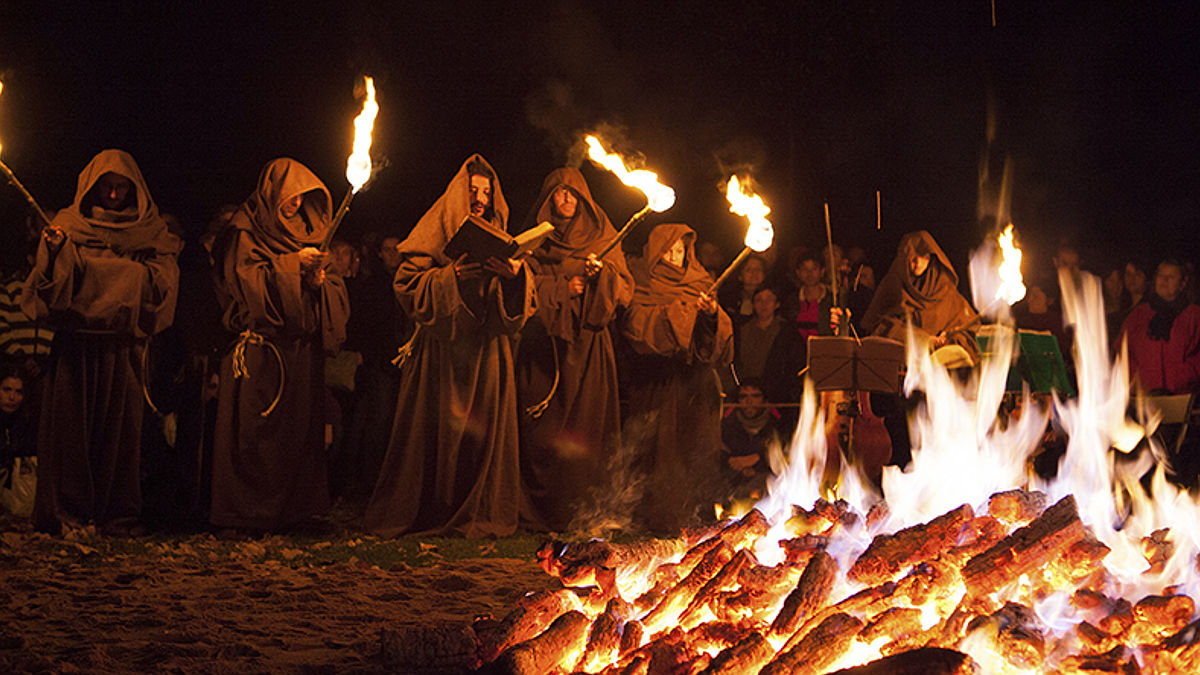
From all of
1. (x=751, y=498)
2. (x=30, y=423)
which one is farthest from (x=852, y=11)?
(x=30, y=423)

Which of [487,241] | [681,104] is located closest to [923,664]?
[487,241]

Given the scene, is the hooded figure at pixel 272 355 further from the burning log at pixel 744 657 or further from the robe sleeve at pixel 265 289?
the burning log at pixel 744 657

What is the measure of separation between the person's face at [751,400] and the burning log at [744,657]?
6090 millimetres

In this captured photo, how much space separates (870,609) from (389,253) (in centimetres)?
679

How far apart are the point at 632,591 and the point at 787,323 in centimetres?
596

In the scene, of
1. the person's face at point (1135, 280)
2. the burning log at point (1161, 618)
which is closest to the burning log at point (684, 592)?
the burning log at point (1161, 618)

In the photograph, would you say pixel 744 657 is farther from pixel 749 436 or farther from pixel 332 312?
pixel 749 436

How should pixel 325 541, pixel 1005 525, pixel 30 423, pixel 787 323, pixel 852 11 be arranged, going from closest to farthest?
1. pixel 1005 525
2. pixel 325 541
3. pixel 30 423
4. pixel 787 323
5. pixel 852 11

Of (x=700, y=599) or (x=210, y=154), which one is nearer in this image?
(x=700, y=599)

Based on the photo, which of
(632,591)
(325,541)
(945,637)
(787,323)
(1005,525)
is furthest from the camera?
(787,323)

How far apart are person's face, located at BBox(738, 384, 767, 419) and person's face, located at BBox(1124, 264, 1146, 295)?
3681 millimetres

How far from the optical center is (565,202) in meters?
7.82

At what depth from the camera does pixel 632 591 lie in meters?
3.91

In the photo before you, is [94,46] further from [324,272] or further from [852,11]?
[852,11]
